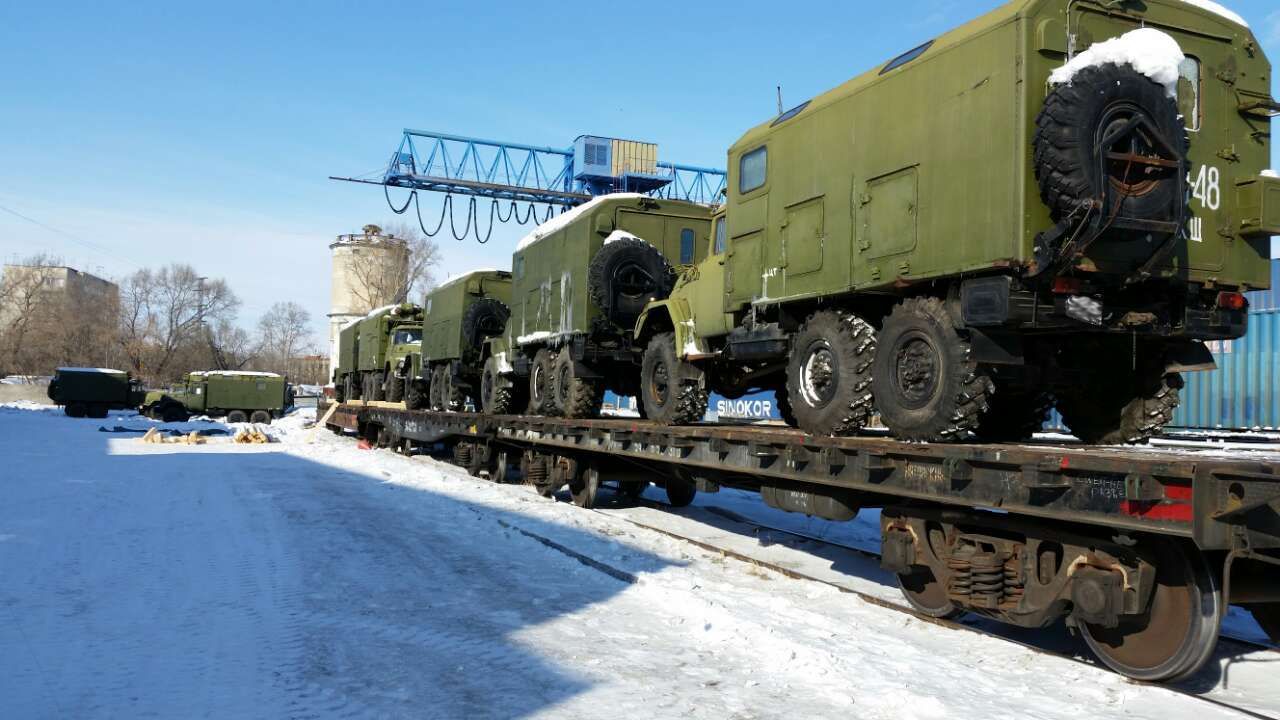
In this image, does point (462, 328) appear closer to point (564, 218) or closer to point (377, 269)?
point (564, 218)

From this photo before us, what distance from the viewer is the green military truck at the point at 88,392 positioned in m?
40.8

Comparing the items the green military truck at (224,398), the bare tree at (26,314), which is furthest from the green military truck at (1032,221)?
the bare tree at (26,314)

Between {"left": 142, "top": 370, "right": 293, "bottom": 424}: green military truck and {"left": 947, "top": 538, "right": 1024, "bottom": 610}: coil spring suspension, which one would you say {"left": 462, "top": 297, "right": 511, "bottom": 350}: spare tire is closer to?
{"left": 947, "top": 538, "right": 1024, "bottom": 610}: coil spring suspension

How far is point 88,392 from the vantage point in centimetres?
4106

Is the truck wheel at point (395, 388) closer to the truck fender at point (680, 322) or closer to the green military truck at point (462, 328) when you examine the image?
the green military truck at point (462, 328)

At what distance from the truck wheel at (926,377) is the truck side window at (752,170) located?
7.93ft

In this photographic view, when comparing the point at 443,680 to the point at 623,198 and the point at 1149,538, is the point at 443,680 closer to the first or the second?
the point at 1149,538

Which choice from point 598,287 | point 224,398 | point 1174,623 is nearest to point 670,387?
point 598,287

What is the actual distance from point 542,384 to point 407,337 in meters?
12.7

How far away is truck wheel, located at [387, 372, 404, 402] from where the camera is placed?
2667cm

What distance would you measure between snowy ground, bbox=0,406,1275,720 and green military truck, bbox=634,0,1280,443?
1.71 meters

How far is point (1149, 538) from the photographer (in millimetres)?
5199

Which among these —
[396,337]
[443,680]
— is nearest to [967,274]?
[443,680]

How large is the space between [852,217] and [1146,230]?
7.37ft
